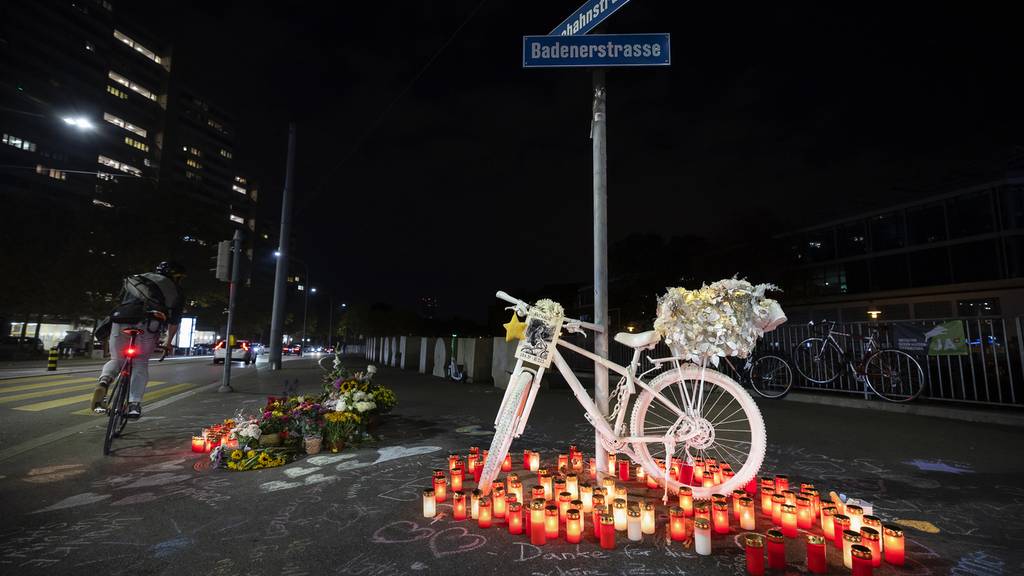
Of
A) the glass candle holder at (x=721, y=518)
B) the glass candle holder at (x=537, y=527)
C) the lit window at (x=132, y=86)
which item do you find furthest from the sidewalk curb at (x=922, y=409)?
the lit window at (x=132, y=86)

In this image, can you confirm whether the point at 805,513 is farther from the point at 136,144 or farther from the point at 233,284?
the point at 136,144

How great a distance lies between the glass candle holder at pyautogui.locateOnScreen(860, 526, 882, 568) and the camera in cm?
245

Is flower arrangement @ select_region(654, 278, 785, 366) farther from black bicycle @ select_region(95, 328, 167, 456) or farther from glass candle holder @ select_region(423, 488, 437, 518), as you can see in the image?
black bicycle @ select_region(95, 328, 167, 456)

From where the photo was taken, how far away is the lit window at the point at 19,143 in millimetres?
55931

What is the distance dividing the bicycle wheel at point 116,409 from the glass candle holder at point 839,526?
22.8ft

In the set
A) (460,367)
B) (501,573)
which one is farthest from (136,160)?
(501,573)

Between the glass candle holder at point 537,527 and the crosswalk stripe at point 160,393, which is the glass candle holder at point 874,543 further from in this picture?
the crosswalk stripe at point 160,393

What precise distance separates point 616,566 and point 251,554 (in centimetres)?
222

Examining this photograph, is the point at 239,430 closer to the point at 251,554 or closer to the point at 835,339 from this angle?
the point at 251,554

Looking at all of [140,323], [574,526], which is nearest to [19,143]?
[140,323]

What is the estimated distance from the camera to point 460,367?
16547 millimetres

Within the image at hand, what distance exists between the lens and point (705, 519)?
2.75 metres

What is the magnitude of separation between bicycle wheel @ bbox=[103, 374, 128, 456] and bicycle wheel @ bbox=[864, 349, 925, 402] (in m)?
12.6

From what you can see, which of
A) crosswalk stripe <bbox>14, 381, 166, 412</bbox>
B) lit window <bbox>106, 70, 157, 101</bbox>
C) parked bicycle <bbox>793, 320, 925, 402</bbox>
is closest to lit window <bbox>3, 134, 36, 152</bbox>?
lit window <bbox>106, 70, 157, 101</bbox>
